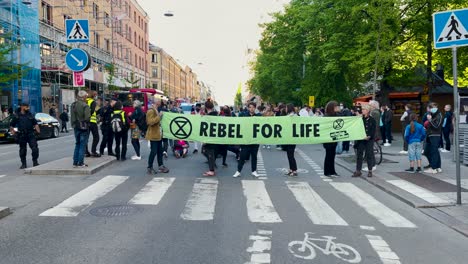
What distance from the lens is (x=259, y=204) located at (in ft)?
25.4

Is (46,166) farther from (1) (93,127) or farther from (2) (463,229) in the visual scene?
(2) (463,229)

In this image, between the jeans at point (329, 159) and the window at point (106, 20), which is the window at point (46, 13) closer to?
the window at point (106, 20)

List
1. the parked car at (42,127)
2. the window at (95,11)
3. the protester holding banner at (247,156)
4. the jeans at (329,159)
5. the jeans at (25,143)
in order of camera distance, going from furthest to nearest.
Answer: the window at (95,11), the parked car at (42,127), the jeans at (25,143), the jeans at (329,159), the protester holding banner at (247,156)

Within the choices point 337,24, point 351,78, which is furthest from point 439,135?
point 351,78

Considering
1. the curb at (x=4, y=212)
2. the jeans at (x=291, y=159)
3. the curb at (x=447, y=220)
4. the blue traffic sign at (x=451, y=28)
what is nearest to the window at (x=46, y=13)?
the jeans at (x=291, y=159)

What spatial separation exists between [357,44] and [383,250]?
20365 mm

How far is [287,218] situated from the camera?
22.2ft

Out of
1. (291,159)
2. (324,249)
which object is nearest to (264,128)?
(291,159)

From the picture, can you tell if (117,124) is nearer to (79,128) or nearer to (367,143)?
(79,128)

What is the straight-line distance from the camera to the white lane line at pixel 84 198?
273 inches

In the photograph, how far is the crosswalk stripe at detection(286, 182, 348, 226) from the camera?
6672 mm

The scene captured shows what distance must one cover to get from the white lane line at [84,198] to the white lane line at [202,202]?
68.1 inches

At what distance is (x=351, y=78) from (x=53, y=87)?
2387 cm

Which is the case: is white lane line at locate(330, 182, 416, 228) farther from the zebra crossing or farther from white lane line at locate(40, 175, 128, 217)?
white lane line at locate(40, 175, 128, 217)
